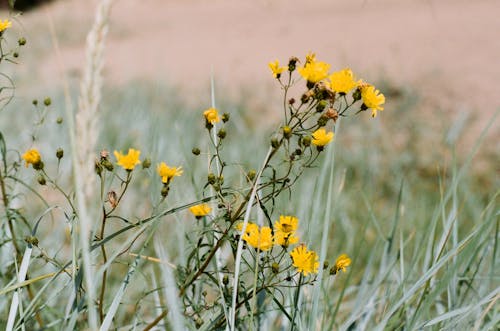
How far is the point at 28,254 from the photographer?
2.74ft

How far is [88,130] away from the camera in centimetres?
48

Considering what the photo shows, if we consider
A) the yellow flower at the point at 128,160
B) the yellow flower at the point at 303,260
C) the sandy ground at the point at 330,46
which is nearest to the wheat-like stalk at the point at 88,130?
the yellow flower at the point at 128,160

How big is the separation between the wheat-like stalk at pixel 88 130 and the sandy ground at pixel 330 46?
210 cm

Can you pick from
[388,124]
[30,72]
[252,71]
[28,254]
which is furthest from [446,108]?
[30,72]

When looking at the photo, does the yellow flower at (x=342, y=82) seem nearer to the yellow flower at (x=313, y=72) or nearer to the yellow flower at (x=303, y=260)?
the yellow flower at (x=313, y=72)

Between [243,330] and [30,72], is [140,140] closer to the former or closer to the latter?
[243,330]

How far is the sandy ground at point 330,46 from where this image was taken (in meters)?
3.34

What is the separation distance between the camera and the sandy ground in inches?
131

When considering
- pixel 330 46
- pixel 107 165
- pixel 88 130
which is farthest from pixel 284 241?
pixel 330 46

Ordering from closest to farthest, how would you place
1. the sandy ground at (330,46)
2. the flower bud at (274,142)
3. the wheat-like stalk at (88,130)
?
1. the wheat-like stalk at (88,130)
2. the flower bud at (274,142)
3. the sandy ground at (330,46)

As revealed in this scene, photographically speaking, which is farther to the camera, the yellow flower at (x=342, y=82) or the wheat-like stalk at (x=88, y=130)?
the yellow flower at (x=342, y=82)

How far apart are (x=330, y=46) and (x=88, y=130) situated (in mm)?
3885

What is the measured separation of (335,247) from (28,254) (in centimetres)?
110

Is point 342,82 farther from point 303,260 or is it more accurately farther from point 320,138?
point 303,260
